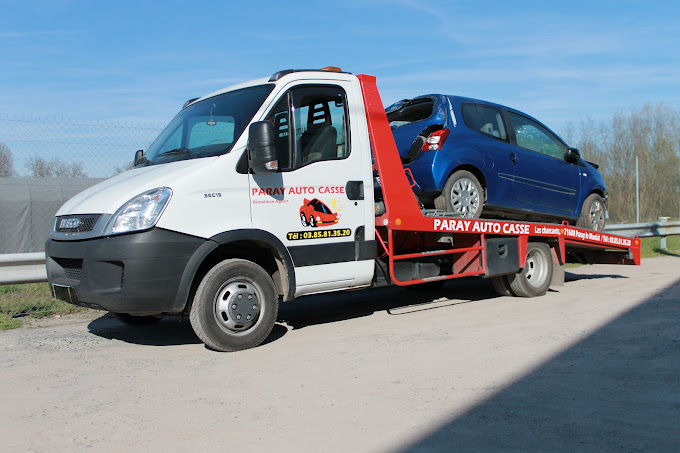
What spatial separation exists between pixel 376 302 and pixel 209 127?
139 inches

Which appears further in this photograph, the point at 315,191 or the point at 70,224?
the point at 315,191

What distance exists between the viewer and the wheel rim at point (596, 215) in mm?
9304

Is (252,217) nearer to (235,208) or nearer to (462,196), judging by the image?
(235,208)

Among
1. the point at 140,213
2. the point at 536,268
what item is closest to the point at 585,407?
the point at 140,213

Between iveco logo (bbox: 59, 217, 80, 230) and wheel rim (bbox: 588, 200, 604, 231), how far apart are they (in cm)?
722

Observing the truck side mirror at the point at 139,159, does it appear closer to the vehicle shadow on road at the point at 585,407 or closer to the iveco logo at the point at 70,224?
the iveco logo at the point at 70,224

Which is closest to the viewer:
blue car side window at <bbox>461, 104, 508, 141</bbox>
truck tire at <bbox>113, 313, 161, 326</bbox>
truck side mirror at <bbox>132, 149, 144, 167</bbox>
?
truck side mirror at <bbox>132, 149, 144, 167</bbox>

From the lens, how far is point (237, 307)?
5.28 meters

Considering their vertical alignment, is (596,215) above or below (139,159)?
below

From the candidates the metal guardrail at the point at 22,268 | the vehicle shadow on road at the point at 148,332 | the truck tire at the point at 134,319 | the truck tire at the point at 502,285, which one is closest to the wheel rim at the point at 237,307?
the vehicle shadow on road at the point at 148,332

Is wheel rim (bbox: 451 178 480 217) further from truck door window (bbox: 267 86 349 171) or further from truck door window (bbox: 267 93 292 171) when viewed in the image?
truck door window (bbox: 267 93 292 171)

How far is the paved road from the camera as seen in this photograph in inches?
131

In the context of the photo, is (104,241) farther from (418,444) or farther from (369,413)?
(418,444)

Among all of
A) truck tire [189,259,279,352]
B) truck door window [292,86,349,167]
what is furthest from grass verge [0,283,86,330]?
truck door window [292,86,349,167]
